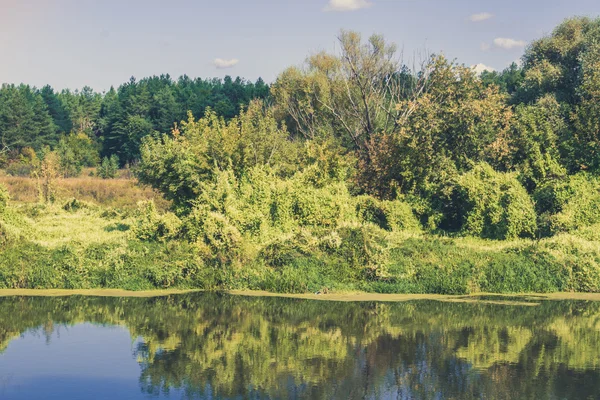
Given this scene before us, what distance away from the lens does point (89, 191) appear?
61844 mm

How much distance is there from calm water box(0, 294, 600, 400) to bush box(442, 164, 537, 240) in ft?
21.8

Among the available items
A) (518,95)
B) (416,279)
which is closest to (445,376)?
(416,279)

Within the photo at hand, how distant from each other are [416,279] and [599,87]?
15.6 metres

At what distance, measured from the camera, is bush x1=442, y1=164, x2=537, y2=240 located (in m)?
29.4

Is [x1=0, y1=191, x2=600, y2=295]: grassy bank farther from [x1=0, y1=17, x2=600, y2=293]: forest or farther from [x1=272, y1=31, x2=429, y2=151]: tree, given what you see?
[x1=272, y1=31, x2=429, y2=151]: tree

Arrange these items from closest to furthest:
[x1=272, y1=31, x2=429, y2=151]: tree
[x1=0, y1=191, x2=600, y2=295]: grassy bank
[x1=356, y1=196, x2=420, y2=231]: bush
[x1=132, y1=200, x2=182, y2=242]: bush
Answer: [x1=0, y1=191, x2=600, y2=295]: grassy bank < [x1=132, y1=200, x2=182, y2=242]: bush < [x1=356, y1=196, x2=420, y2=231]: bush < [x1=272, y1=31, x2=429, y2=151]: tree

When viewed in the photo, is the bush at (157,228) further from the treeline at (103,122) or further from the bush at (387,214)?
the treeline at (103,122)

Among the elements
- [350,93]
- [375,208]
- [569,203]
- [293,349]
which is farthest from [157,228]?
[350,93]

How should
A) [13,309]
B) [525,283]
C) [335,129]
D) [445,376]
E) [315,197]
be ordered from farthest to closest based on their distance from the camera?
1. [335,129]
2. [315,197]
3. [525,283]
4. [13,309]
5. [445,376]

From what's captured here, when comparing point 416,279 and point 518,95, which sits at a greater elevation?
point 518,95

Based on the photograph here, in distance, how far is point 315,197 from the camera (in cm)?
2912

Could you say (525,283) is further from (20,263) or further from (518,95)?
(518,95)

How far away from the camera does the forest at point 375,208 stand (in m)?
24.7

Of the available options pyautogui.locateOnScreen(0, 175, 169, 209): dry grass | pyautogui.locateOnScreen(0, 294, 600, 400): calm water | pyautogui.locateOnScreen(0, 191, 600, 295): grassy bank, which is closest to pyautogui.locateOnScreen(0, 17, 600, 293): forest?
pyautogui.locateOnScreen(0, 191, 600, 295): grassy bank
